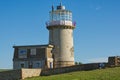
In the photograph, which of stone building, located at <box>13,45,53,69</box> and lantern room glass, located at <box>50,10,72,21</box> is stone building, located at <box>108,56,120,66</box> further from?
lantern room glass, located at <box>50,10,72,21</box>

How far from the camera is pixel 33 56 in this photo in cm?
5694

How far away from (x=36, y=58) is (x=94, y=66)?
1224cm

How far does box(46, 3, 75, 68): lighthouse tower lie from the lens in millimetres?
58594

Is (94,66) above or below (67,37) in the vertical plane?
below

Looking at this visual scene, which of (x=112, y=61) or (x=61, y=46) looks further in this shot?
(x=61, y=46)

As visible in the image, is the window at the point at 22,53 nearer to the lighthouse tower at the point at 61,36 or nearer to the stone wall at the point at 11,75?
the lighthouse tower at the point at 61,36

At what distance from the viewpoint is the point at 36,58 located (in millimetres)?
56781

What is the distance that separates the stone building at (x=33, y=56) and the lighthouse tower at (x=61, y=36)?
1482 millimetres

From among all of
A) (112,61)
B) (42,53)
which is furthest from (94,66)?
(42,53)

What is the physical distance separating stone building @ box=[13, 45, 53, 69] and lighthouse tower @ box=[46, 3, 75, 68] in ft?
4.86

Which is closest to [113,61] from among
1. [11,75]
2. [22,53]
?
[11,75]

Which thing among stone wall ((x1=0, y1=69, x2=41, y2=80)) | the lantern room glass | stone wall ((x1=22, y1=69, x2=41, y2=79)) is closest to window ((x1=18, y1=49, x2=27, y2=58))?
the lantern room glass

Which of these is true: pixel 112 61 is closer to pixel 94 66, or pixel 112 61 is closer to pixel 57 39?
pixel 94 66

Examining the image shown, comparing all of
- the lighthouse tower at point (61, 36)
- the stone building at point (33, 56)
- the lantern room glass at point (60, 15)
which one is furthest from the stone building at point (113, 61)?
the lantern room glass at point (60, 15)
